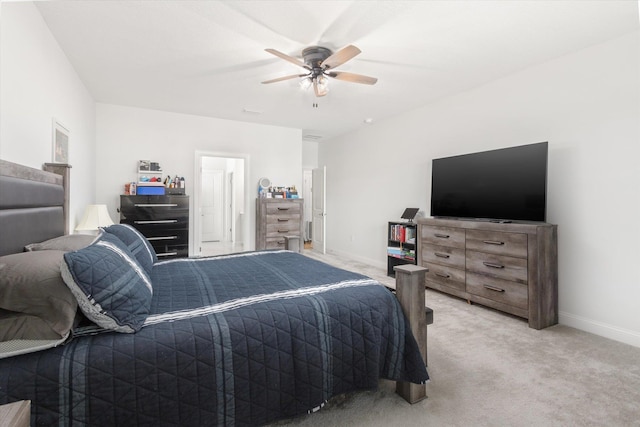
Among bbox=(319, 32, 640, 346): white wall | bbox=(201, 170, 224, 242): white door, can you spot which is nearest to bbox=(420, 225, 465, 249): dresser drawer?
bbox=(319, 32, 640, 346): white wall

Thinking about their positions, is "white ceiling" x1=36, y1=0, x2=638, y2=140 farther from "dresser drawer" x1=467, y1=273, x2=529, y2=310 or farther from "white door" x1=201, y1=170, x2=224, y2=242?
"white door" x1=201, y1=170, x2=224, y2=242

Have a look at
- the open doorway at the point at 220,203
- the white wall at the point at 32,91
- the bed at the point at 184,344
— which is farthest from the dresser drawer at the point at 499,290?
the open doorway at the point at 220,203

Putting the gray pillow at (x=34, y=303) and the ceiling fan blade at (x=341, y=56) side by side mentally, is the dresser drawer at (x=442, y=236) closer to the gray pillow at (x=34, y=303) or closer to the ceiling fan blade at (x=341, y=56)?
the ceiling fan blade at (x=341, y=56)

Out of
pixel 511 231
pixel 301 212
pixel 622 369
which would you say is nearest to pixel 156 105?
pixel 301 212

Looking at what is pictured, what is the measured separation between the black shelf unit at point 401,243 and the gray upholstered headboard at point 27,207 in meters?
3.78

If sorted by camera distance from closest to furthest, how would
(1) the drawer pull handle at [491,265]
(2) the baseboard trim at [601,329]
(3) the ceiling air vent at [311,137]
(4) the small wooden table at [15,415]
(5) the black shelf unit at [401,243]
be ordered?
1. (4) the small wooden table at [15,415]
2. (2) the baseboard trim at [601,329]
3. (1) the drawer pull handle at [491,265]
4. (5) the black shelf unit at [401,243]
5. (3) the ceiling air vent at [311,137]

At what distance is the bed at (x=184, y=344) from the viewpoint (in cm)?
105

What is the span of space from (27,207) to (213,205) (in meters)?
6.44

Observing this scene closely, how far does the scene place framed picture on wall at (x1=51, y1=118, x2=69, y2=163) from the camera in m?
2.56

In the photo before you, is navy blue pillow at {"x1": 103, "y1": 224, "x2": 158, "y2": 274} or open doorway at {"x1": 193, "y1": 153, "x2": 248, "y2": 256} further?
open doorway at {"x1": 193, "y1": 153, "x2": 248, "y2": 256}

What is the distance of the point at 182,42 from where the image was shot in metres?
2.67

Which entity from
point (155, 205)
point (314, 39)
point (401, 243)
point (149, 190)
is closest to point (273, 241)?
point (155, 205)

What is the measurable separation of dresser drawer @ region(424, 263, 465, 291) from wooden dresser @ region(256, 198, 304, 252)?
2.18m

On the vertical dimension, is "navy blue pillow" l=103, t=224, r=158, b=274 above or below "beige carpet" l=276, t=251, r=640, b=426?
above
